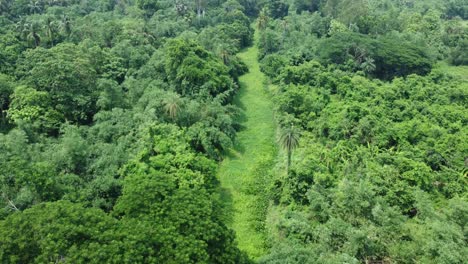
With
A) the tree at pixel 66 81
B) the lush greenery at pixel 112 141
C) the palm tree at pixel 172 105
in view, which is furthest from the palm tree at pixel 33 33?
the palm tree at pixel 172 105

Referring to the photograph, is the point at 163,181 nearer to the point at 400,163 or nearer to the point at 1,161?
the point at 1,161

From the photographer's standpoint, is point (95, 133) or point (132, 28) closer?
point (95, 133)

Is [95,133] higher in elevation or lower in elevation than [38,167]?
lower

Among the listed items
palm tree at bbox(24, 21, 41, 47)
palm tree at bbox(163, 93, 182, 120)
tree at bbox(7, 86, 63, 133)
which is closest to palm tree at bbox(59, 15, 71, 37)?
palm tree at bbox(24, 21, 41, 47)

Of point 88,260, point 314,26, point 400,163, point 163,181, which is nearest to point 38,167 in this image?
point 163,181

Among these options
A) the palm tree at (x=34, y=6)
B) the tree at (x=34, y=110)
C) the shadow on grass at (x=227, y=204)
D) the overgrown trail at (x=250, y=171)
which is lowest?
the shadow on grass at (x=227, y=204)

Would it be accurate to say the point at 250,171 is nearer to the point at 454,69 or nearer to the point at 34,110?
the point at 34,110

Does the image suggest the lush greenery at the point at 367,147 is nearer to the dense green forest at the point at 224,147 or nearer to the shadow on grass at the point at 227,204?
the dense green forest at the point at 224,147

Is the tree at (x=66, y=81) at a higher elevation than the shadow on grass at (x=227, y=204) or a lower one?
higher
